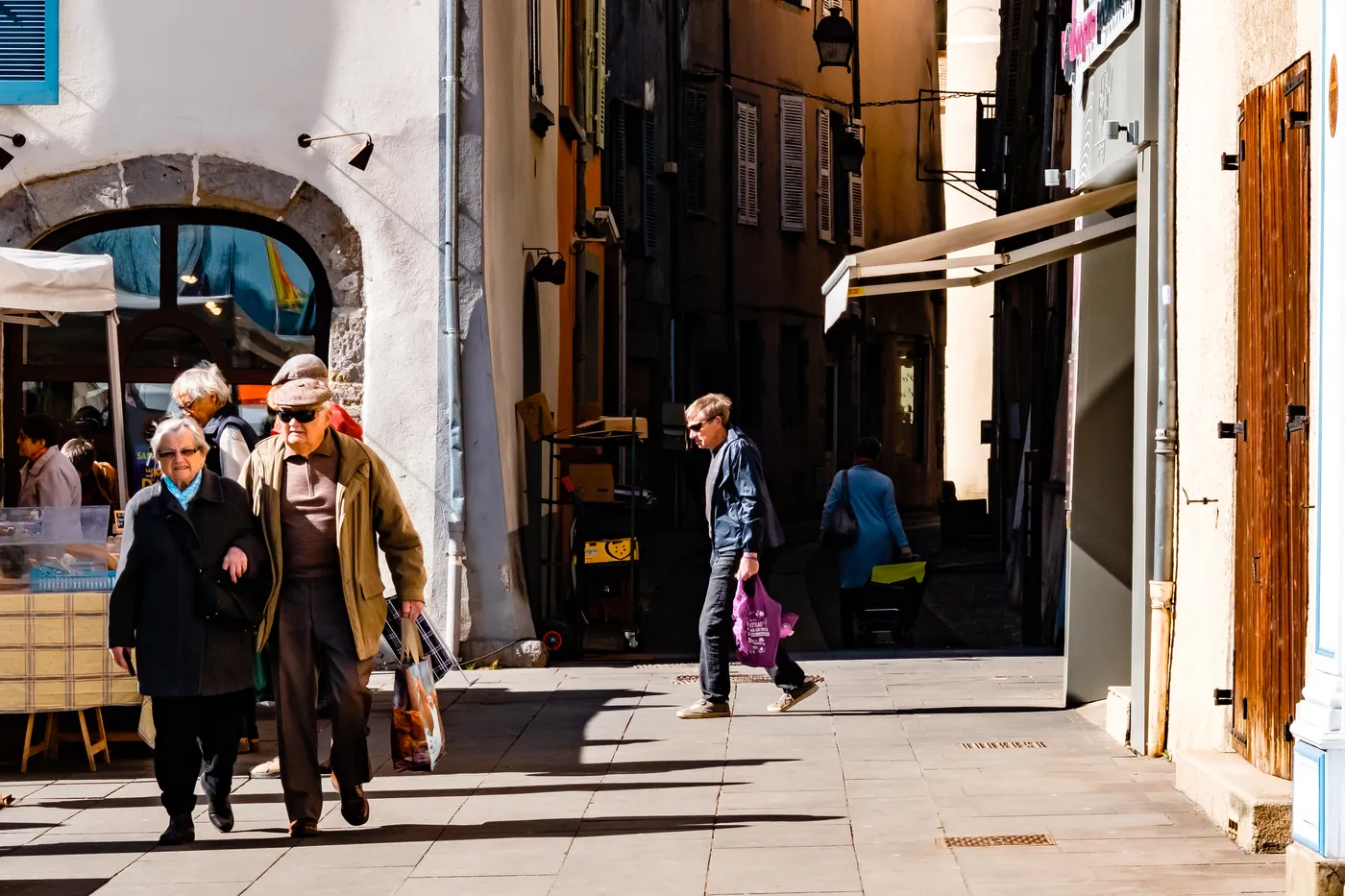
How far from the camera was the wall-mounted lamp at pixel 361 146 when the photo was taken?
41.3 feet

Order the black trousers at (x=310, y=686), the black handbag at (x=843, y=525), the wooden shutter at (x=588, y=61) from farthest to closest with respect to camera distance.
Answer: the wooden shutter at (x=588, y=61)
the black handbag at (x=843, y=525)
the black trousers at (x=310, y=686)

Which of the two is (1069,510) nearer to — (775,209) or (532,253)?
(532,253)

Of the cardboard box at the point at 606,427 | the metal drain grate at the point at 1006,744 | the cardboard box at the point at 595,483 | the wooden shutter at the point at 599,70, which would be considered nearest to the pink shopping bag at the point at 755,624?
the metal drain grate at the point at 1006,744

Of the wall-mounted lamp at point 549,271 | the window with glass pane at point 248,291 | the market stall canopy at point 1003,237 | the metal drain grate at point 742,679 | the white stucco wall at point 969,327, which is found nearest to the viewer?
the market stall canopy at point 1003,237

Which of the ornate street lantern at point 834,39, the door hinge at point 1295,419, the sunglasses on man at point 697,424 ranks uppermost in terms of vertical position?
the ornate street lantern at point 834,39

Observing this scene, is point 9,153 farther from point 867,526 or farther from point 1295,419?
point 1295,419

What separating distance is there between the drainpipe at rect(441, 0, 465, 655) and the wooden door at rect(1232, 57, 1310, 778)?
253 inches

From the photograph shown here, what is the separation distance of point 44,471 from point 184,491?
383cm

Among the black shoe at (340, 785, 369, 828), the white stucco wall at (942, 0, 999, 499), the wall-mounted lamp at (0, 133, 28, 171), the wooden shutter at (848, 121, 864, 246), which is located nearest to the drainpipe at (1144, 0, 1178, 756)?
the black shoe at (340, 785, 369, 828)

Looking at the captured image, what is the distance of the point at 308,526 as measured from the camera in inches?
280

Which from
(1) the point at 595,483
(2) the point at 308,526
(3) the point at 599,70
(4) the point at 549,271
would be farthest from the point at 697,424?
(3) the point at 599,70

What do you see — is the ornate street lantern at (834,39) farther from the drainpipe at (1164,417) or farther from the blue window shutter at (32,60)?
the drainpipe at (1164,417)

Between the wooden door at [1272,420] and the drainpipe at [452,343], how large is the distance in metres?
6.43

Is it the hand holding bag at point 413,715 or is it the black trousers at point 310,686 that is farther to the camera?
the hand holding bag at point 413,715
